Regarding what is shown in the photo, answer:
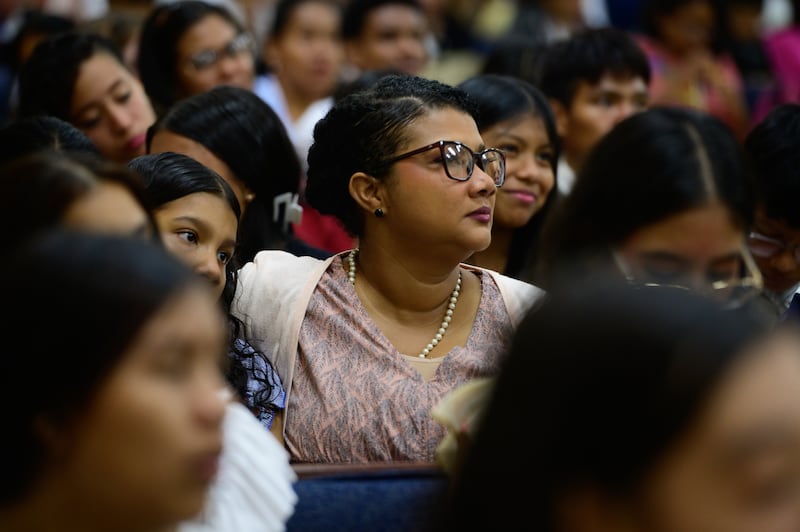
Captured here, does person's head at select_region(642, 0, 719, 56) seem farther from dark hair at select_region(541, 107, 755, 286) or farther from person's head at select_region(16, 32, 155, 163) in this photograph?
dark hair at select_region(541, 107, 755, 286)

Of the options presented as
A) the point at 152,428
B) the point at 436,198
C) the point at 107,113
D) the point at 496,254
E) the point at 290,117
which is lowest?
the point at 290,117

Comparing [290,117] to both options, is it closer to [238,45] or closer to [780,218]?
[238,45]

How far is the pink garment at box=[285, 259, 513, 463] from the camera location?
7.12 ft

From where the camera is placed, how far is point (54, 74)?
3332 millimetres

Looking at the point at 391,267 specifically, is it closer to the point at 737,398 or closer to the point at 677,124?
the point at 677,124

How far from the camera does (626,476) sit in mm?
1041

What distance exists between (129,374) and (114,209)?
1.52ft

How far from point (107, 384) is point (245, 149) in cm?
183

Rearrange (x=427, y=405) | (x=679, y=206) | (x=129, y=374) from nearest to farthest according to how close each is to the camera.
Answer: (x=129, y=374) → (x=679, y=206) → (x=427, y=405)

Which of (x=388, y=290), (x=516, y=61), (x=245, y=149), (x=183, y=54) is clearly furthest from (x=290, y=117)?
(x=388, y=290)

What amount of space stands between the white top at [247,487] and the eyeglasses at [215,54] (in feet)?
7.89

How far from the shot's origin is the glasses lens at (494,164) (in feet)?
7.93

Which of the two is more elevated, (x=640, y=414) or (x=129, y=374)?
(x=640, y=414)

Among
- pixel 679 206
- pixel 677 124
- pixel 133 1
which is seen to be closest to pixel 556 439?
pixel 679 206
